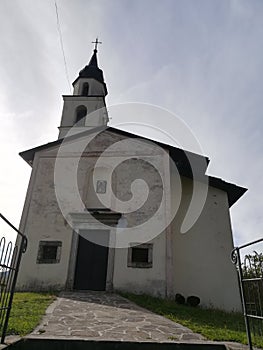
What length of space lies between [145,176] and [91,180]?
237cm

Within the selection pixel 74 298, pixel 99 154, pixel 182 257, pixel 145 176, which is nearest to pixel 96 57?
pixel 99 154

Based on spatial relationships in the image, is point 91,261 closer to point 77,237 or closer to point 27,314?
point 77,237

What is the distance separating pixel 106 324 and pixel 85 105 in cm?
1356

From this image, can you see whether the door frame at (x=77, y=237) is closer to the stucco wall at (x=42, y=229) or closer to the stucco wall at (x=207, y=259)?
the stucco wall at (x=42, y=229)

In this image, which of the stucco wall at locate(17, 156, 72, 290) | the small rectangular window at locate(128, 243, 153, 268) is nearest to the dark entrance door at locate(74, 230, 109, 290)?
the stucco wall at locate(17, 156, 72, 290)

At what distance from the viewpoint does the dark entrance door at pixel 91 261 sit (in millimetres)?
10039

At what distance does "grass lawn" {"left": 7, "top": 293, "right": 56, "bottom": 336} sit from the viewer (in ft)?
13.9

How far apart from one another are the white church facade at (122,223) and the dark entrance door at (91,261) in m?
0.04

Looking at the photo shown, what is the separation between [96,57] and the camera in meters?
20.8

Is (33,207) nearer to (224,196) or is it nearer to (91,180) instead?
(91,180)

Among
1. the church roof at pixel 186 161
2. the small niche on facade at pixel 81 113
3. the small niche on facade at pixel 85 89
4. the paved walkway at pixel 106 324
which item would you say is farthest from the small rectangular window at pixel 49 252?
the small niche on facade at pixel 85 89

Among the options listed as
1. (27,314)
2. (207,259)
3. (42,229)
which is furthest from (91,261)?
(27,314)

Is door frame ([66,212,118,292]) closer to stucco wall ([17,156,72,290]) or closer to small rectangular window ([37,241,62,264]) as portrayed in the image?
stucco wall ([17,156,72,290])

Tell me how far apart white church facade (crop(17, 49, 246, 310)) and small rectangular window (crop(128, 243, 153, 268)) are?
0.04 m
